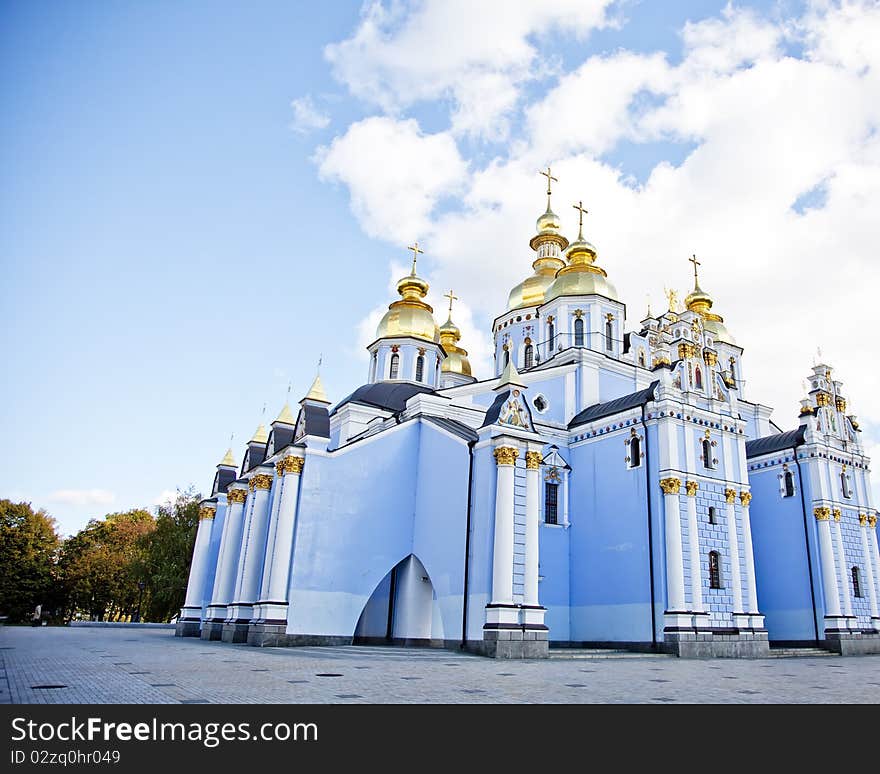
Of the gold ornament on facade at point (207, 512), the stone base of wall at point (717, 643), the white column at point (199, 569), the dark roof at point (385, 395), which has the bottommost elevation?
the stone base of wall at point (717, 643)

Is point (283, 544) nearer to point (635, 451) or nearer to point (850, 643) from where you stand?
point (635, 451)

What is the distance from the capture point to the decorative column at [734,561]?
20891mm

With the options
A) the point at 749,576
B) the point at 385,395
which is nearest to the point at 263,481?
the point at 385,395

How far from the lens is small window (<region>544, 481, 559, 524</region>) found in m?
24.1

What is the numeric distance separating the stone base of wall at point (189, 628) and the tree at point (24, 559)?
22.8 m

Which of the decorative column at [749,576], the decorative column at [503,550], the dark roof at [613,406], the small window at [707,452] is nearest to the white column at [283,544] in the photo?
the decorative column at [503,550]

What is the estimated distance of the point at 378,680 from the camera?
958cm

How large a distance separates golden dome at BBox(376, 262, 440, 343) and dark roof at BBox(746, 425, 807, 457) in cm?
1423

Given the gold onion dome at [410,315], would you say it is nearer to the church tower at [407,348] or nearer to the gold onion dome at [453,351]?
the church tower at [407,348]

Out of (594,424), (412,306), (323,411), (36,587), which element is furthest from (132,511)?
(594,424)

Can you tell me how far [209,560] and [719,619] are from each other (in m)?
19.9

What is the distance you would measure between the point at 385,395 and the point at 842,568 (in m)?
17.9

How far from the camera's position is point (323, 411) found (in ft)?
70.8
